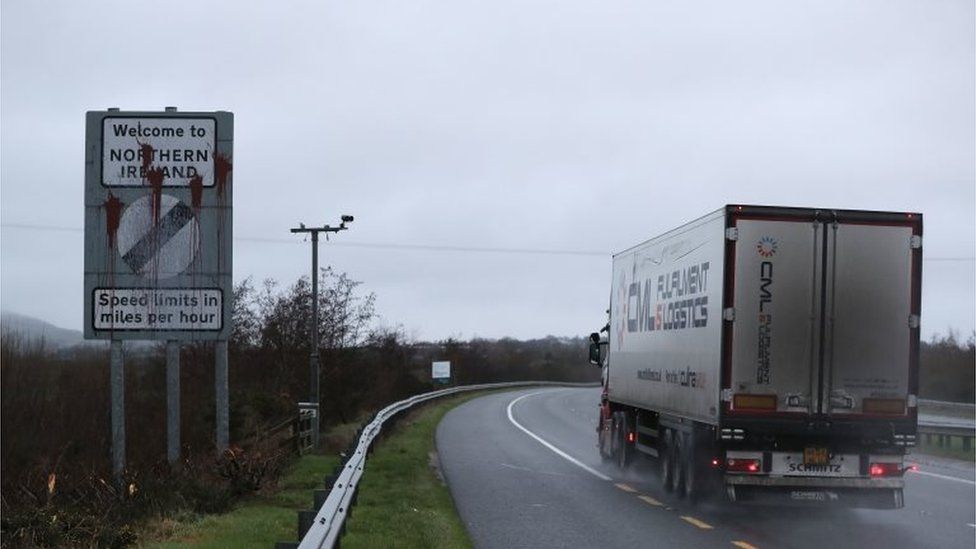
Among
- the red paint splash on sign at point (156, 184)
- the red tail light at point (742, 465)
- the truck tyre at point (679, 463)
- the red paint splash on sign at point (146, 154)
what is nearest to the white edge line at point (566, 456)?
the truck tyre at point (679, 463)

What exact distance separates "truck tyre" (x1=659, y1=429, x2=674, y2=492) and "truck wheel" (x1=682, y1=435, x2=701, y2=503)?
860mm

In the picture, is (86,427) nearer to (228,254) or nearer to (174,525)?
(228,254)

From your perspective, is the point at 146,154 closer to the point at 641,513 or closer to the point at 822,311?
the point at 641,513

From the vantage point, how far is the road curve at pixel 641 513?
45.1 feet

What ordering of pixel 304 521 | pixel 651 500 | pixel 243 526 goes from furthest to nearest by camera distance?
pixel 651 500 → pixel 243 526 → pixel 304 521

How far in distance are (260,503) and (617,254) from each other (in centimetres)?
1032

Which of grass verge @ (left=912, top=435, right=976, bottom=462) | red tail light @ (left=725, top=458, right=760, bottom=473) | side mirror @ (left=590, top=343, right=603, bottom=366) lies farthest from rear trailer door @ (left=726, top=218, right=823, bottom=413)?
grass verge @ (left=912, top=435, right=976, bottom=462)

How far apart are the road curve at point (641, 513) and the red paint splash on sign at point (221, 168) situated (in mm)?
5024

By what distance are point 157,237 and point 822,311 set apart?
26.8 feet

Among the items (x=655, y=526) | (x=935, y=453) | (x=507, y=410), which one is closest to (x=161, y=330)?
(x=655, y=526)

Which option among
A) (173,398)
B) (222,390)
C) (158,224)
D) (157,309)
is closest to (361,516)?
(222,390)

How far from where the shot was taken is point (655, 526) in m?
14.9

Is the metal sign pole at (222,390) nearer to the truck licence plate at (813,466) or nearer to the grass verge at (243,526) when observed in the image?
the grass verge at (243,526)

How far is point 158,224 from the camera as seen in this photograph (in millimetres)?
15258
